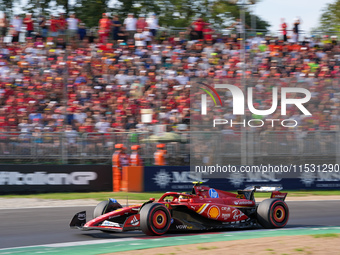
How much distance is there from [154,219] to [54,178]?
840 cm

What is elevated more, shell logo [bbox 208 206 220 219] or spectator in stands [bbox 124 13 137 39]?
spectator in stands [bbox 124 13 137 39]

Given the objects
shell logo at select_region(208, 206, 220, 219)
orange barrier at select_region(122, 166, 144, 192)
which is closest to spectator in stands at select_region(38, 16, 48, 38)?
orange barrier at select_region(122, 166, 144, 192)

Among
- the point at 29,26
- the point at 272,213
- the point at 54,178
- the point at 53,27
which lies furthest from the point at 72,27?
the point at 272,213

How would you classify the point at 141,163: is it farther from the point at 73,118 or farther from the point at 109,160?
the point at 73,118

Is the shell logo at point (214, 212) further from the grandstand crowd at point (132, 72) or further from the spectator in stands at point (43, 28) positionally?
the spectator in stands at point (43, 28)

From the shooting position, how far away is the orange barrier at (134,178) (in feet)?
52.8

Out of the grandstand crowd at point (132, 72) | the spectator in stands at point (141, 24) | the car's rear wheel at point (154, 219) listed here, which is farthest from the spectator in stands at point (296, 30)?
the car's rear wheel at point (154, 219)

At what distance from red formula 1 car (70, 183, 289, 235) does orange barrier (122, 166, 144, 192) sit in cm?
677

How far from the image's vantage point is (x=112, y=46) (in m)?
19.0

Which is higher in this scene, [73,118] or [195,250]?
[73,118]

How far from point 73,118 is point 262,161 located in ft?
20.2

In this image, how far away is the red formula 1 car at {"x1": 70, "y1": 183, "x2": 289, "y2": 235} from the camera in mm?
8258

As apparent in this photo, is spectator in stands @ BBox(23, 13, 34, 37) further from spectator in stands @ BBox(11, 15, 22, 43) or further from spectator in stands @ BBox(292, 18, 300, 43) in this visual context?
spectator in stands @ BBox(292, 18, 300, 43)

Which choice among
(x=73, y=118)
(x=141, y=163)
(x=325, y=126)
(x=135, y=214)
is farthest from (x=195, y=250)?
(x=325, y=126)
